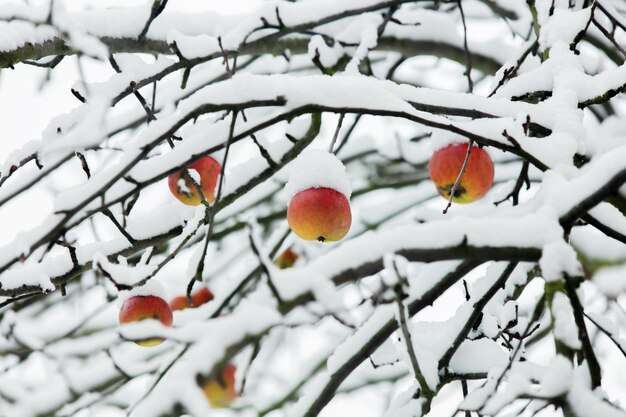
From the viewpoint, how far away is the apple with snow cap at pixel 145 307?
6.90 feet

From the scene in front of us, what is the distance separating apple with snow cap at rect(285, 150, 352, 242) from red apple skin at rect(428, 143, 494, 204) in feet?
1.23

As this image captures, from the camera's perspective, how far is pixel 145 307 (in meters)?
2.10

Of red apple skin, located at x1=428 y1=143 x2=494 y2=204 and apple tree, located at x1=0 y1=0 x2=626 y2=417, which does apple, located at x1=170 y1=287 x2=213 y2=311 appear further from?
red apple skin, located at x1=428 y1=143 x2=494 y2=204

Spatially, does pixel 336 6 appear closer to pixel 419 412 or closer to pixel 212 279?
pixel 419 412

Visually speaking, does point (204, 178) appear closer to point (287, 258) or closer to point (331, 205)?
point (331, 205)

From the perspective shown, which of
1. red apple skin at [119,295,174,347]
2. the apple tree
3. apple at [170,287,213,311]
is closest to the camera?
the apple tree

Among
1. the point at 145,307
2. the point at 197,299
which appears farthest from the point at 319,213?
the point at 197,299

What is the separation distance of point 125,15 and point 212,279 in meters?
Answer: 2.24

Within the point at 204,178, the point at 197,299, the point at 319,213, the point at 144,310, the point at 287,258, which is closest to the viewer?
the point at 319,213

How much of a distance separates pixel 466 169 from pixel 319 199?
55cm

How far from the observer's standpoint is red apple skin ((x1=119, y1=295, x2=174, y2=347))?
2102 mm

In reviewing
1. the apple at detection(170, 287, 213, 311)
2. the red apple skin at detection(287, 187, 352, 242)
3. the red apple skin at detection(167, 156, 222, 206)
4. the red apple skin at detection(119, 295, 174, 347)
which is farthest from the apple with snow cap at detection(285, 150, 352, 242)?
the apple at detection(170, 287, 213, 311)

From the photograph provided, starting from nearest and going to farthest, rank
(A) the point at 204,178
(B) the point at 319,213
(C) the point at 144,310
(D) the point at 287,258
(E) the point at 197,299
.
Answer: (B) the point at 319,213 < (C) the point at 144,310 < (A) the point at 204,178 < (E) the point at 197,299 < (D) the point at 287,258

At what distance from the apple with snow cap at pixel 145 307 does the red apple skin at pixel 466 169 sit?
975 mm
